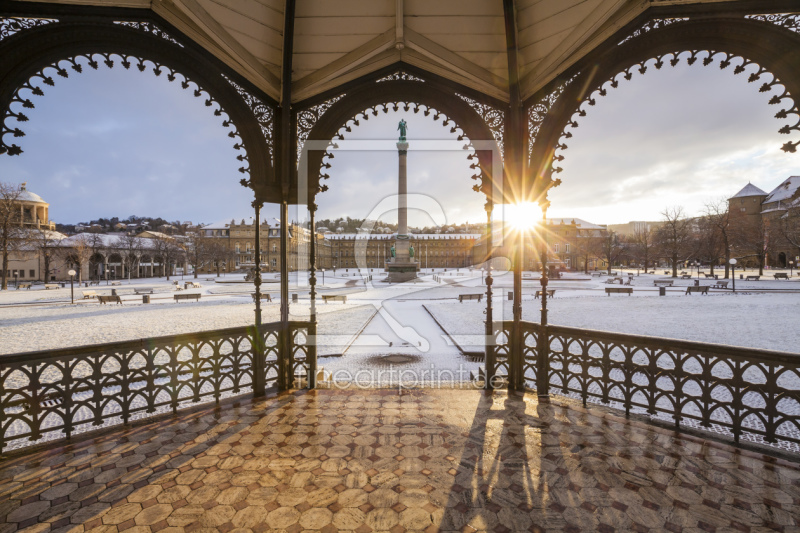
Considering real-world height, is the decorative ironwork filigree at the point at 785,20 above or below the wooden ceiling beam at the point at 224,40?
below

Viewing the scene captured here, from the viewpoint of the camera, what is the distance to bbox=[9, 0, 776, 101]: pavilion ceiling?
3.60 metres

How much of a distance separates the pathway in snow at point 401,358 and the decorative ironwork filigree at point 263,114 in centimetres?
390

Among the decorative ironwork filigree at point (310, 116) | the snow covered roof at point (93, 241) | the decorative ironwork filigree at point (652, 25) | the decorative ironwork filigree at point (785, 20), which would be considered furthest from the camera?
the snow covered roof at point (93, 241)

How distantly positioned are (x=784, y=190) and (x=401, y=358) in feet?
188

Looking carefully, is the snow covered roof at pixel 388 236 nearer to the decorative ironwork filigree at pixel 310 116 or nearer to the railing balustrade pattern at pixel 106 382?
the decorative ironwork filigree at pixel 310 116

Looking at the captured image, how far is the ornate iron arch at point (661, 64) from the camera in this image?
3111 mm

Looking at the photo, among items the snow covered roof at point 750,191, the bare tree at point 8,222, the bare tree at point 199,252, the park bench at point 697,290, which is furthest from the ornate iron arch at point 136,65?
the snow covered roof at point 750,191

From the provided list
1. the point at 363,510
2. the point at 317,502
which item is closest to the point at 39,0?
the point at 317,502

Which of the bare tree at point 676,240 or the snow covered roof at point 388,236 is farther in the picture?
the snow covered roof at point 388,236

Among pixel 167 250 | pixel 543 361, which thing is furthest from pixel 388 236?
pixel 543 361

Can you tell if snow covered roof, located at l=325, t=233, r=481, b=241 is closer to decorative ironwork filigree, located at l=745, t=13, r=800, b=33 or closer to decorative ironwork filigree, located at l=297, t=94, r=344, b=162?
decorative ironwork filigree, located at l=297, t=94, r=344, b=162

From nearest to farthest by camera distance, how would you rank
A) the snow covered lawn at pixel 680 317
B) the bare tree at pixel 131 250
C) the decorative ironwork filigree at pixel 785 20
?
the decorative ironwork filigree at pixel 785 20 → the snow covered lawn at pixel 680 317 → the bare tree at pixel 131 250

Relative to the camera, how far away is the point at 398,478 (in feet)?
9.62

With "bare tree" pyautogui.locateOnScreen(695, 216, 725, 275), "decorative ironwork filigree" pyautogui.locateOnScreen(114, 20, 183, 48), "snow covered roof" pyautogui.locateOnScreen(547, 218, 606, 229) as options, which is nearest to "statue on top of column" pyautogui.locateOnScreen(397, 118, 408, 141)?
"decorative ironwork filigree" pyautogui.locateOnScreen(114, 20, 183, 48)
